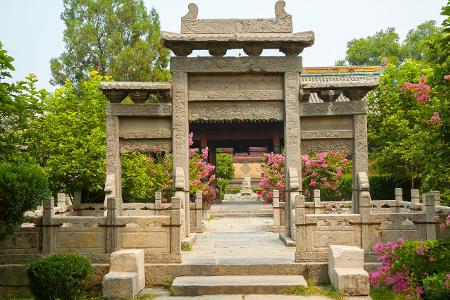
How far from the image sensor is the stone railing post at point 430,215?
9836mm

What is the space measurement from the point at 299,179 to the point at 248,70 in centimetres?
269

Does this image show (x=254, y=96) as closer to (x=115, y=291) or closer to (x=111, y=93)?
(x=111, y=93)

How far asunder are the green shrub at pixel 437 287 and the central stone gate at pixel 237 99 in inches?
184

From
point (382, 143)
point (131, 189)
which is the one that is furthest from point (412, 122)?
point (131, 189)

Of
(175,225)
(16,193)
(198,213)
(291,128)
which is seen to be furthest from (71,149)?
(16,193)

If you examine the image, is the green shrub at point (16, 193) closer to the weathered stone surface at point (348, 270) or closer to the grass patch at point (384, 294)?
the weathered stone surface at point (348, 270)

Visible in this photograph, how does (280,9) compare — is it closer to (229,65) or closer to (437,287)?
(229,65)

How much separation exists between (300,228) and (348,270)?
1.29m

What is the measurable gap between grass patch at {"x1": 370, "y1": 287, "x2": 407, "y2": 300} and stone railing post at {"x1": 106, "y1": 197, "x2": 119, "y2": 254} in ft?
14.8

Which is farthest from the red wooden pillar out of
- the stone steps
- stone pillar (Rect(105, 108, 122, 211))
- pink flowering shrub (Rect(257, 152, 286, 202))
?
the stone steps

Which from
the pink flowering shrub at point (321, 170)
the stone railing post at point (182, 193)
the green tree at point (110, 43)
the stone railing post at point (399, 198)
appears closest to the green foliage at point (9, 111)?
the stone railing post at point (182, 193)

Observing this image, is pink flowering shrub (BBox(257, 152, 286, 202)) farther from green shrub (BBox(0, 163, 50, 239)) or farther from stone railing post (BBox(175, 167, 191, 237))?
green shrub (BBox(0, 163, 50, 239))

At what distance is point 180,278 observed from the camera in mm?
9461

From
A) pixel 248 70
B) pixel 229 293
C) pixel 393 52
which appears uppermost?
pixel 393 52
